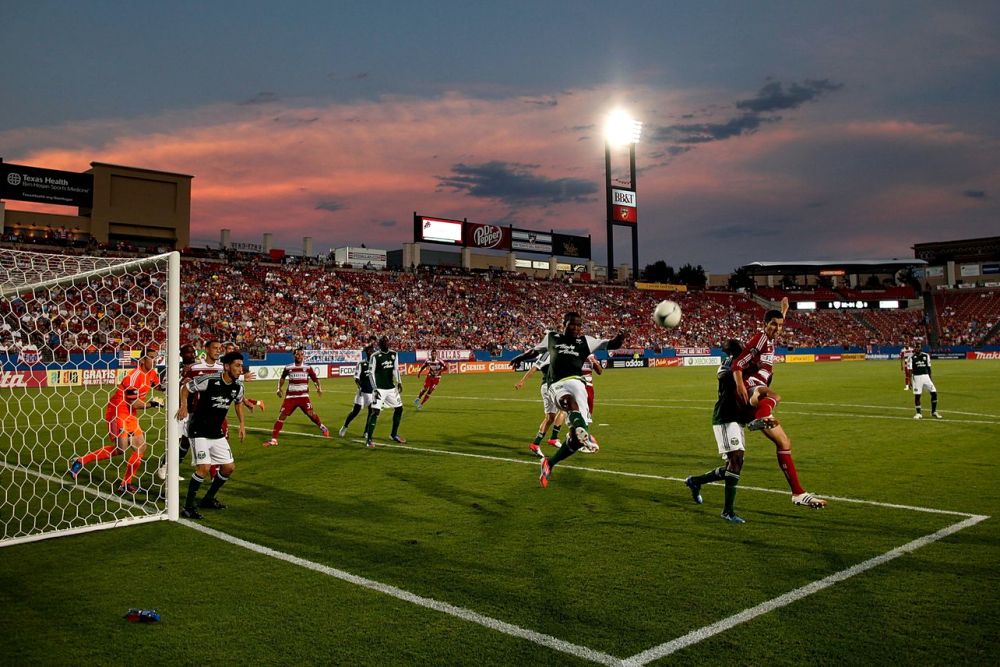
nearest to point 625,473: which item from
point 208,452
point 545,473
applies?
point 545,473

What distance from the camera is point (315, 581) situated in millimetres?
5973

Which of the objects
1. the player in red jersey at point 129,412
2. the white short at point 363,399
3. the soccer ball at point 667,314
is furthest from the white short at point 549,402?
the player in red jersey at point 129,412

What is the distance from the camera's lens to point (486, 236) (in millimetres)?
71125

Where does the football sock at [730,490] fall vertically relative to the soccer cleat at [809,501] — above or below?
above

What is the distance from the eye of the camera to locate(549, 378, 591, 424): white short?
9414 mm

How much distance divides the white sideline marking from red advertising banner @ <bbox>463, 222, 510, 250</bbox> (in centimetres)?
6374

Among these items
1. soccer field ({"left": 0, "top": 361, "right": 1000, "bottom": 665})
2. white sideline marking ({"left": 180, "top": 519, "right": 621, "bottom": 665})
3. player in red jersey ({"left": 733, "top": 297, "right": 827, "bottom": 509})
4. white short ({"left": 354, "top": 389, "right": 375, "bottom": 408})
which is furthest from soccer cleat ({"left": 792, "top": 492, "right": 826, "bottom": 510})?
white short ({"left": 354, "top": 389, "right": 375, "bottom": 408})

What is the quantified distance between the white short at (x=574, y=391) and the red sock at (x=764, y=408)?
2235 millimetres

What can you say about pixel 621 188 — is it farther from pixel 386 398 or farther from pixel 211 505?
pixel 211 505

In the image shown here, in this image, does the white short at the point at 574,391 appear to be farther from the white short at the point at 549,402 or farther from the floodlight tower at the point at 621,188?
the floodlight tower at the point at 621,188

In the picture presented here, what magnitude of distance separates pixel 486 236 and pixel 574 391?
6264 centimetres

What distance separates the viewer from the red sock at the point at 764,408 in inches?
316

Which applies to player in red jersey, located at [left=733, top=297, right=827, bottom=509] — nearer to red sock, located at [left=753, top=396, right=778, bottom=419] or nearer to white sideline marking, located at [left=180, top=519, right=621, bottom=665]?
red sock, located at [left=753, top=396, right=778, bottom=419]

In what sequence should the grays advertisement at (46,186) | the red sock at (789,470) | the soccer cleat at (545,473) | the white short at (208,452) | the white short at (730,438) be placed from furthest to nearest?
the grays advertisement at (46,186), the soccer cleat at (545,473), the white short at (208,452), the red sock at (789,470), the white short at (730,438)
